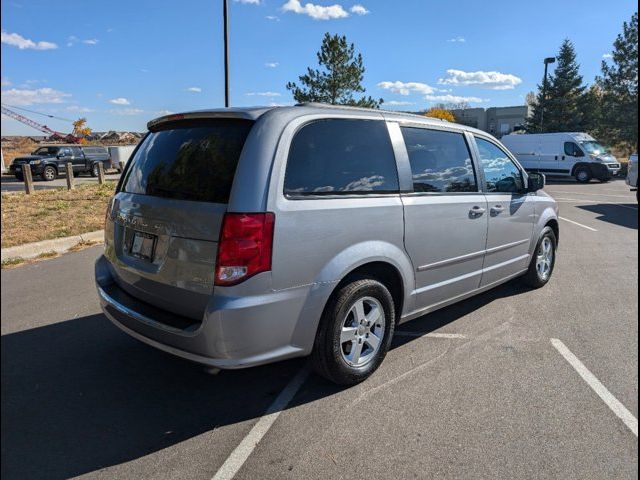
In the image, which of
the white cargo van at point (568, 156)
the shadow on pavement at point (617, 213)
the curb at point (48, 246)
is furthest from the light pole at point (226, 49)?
the white cargo van at point (568, 156)

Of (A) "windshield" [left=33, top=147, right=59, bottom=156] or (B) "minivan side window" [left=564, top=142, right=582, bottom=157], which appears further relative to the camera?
(A) "windshield" [left=33, top=147, right=59, bottom=156]

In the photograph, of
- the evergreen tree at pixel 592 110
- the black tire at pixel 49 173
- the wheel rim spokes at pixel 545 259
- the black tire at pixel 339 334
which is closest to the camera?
the black tire at pixel 339 334

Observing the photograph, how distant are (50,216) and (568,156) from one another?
22.8 meters

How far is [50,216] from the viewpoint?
31.8ft

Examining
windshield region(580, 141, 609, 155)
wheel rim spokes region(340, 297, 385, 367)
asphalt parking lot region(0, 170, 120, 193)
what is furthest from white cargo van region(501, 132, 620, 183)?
wheel rim spokes region(340, 297, 385, 367)

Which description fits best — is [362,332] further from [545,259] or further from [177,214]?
[545,259]

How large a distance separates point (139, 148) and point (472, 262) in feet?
9.60

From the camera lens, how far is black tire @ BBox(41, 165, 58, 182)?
2287cm

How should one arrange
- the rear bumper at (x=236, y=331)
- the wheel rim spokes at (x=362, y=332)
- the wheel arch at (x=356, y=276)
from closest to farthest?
the rear bumper at (x=236, y=331), the wheel arch at (x=356, y=276), the wheel rim spokes at (x=362, y=332)

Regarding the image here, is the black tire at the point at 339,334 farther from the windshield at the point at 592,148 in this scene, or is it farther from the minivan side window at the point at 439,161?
the windshield at the point at 592,148

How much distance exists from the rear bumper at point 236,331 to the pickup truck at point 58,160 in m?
20.8

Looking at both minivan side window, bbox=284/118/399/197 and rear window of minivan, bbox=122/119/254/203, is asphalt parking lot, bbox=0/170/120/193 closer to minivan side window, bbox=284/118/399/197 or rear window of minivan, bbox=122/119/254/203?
rear window of minivan, bbox=122/119/254/203

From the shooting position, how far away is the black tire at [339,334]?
2998 mm

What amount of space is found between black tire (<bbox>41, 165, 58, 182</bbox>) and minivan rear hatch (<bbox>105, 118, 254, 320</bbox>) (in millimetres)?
23068
